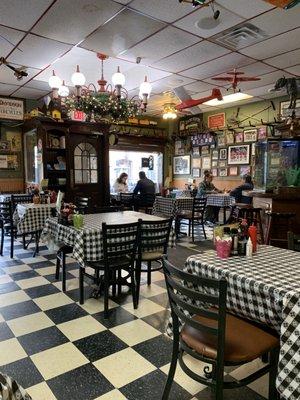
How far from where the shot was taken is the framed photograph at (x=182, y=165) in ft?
31.2

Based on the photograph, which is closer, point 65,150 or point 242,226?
point 242,226

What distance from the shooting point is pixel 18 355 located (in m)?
2.19

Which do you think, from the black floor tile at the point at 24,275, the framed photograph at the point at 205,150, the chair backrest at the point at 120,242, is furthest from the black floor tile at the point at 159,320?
the framed photograph at the point at 205,150

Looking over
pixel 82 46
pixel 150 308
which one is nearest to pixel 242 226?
pixel 150 308

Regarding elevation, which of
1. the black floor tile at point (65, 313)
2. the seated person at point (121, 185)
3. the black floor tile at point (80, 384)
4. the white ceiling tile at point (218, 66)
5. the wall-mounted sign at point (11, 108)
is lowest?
the black floor tile at point (80, 384)

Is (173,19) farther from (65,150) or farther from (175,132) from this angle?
(175,132)

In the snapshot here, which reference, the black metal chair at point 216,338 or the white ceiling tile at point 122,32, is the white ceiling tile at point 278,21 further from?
the black metal chair at point 216,338

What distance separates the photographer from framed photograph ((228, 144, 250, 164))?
7785 mm

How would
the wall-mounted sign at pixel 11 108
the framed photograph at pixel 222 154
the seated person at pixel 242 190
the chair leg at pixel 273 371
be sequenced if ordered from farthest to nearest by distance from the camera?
the framed photograph at pixel 222 154 < the wall-mounted sign at pixel 11 108 < the seated person at pixel 242 190 < the chair leg at pixel 273 371

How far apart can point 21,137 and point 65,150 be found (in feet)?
4.23

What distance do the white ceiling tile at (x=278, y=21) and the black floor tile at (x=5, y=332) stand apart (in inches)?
166

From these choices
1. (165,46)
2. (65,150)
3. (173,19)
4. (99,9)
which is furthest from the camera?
(65,150)

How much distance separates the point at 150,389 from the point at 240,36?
416cm

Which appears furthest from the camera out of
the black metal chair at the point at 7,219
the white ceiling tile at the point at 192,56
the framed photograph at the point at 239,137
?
the framed photograph at the point at 239,137
